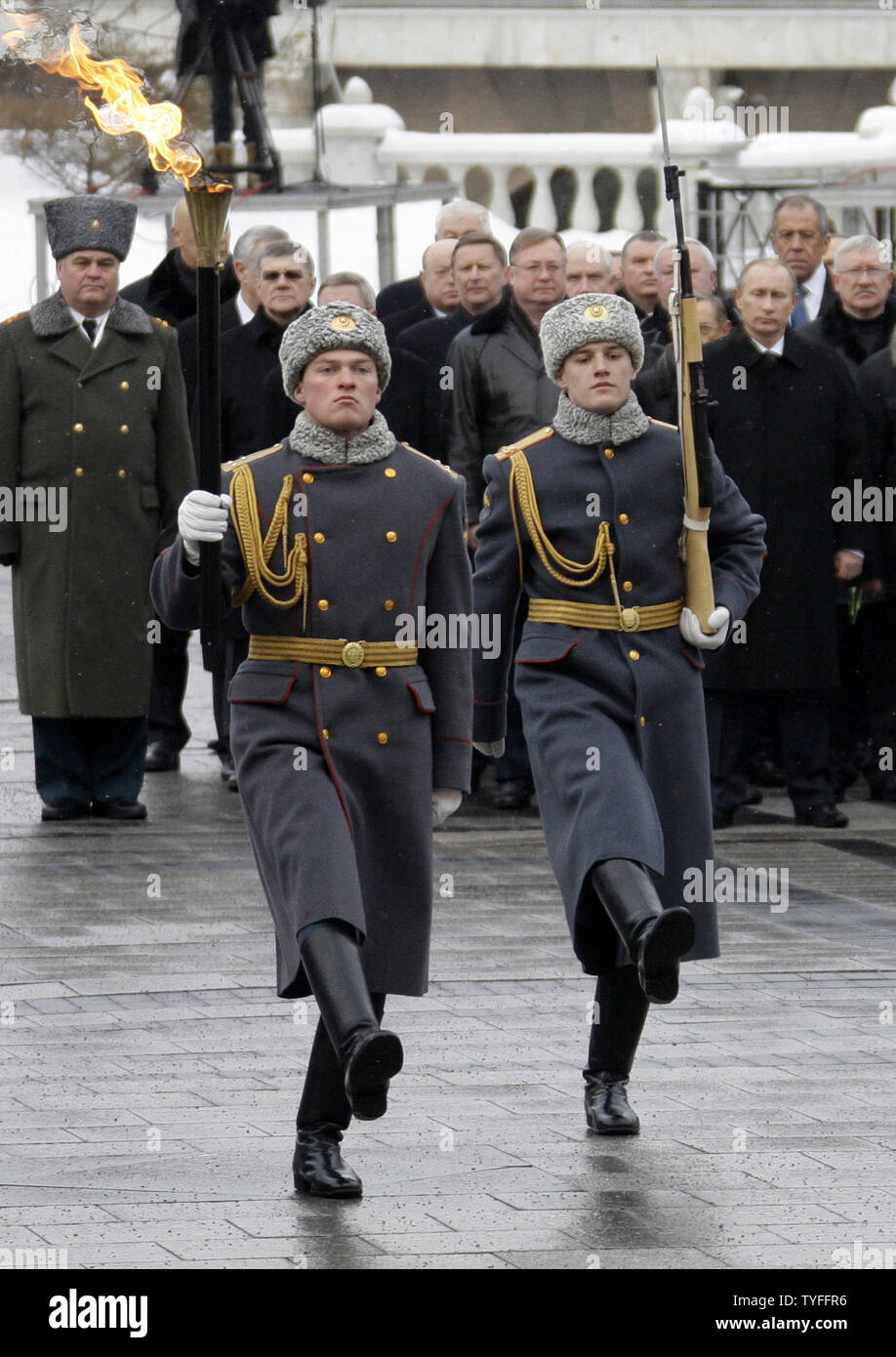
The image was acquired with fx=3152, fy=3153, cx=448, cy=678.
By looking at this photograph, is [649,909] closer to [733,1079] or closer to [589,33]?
[733,1079]

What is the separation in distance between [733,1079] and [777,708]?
4595 millimetres

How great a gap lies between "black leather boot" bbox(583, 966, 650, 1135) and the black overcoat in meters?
4.42

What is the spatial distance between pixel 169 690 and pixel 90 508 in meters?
1.41

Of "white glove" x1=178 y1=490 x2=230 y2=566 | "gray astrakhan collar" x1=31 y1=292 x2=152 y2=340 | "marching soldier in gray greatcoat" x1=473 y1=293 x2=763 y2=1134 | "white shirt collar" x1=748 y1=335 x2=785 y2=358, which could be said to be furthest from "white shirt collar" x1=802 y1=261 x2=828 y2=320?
"white glove" x1=178 y1=490 x2=230 y2=566

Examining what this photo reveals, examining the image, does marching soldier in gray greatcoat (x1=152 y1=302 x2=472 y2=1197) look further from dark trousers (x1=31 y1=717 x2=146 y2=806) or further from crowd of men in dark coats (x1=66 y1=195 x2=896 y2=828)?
dark trousers (x1=31 y1=717 x2=146 y2=806)

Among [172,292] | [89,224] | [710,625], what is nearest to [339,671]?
[710,625]

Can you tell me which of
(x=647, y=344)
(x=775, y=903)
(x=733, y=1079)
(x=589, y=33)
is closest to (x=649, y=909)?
(x=733, y=1079)

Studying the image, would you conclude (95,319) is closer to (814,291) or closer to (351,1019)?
(814,291)

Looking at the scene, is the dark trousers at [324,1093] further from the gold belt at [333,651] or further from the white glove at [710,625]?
the white glove at [710,625]

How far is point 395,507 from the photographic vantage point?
6688 mm

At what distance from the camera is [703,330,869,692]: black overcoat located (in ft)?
37.7

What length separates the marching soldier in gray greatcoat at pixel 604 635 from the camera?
7.03 metres

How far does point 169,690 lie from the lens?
12648 mm

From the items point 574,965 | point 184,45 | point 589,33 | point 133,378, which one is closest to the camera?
point 574,965
